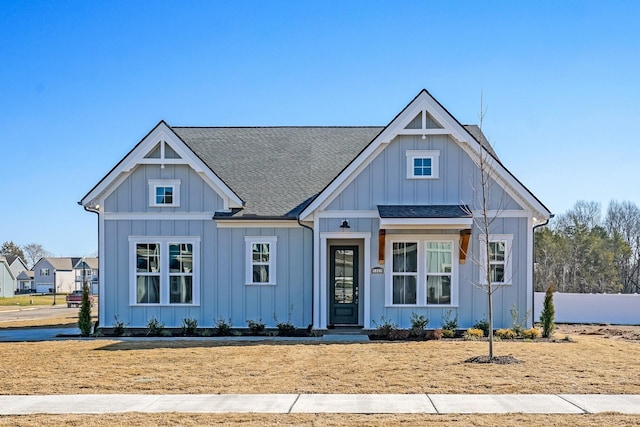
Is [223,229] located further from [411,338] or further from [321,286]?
[411,338]

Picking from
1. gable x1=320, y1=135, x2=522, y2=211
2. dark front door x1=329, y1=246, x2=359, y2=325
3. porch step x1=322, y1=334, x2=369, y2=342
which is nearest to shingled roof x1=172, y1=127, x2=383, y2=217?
dark front door x1=329, y1=246, x2=359, y2=325

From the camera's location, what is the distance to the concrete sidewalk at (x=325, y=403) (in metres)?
8.54

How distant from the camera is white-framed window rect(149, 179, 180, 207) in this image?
18.7 m

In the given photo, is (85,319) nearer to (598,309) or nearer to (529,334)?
(529,334)

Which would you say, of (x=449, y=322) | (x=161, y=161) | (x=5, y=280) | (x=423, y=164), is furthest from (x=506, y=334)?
(x=5, y=280)

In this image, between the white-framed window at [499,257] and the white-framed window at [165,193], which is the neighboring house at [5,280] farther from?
the white-framed window at [499,257]

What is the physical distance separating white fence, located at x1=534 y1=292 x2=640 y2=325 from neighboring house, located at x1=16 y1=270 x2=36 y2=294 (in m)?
102

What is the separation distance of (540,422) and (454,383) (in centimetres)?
256

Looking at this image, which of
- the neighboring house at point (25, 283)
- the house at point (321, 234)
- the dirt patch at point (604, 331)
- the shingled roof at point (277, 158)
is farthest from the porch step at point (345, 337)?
the neighboring house at point (25, 283)

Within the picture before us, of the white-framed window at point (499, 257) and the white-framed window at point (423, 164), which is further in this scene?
the white-framed window at point (423, 164)

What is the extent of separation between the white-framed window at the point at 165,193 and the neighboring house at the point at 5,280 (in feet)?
253

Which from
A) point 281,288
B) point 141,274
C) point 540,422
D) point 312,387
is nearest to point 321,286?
point 281,288

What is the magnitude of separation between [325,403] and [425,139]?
1049cm

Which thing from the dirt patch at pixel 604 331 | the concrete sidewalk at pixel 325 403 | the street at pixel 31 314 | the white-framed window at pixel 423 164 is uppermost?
the white-framed window at pixel 423 164
